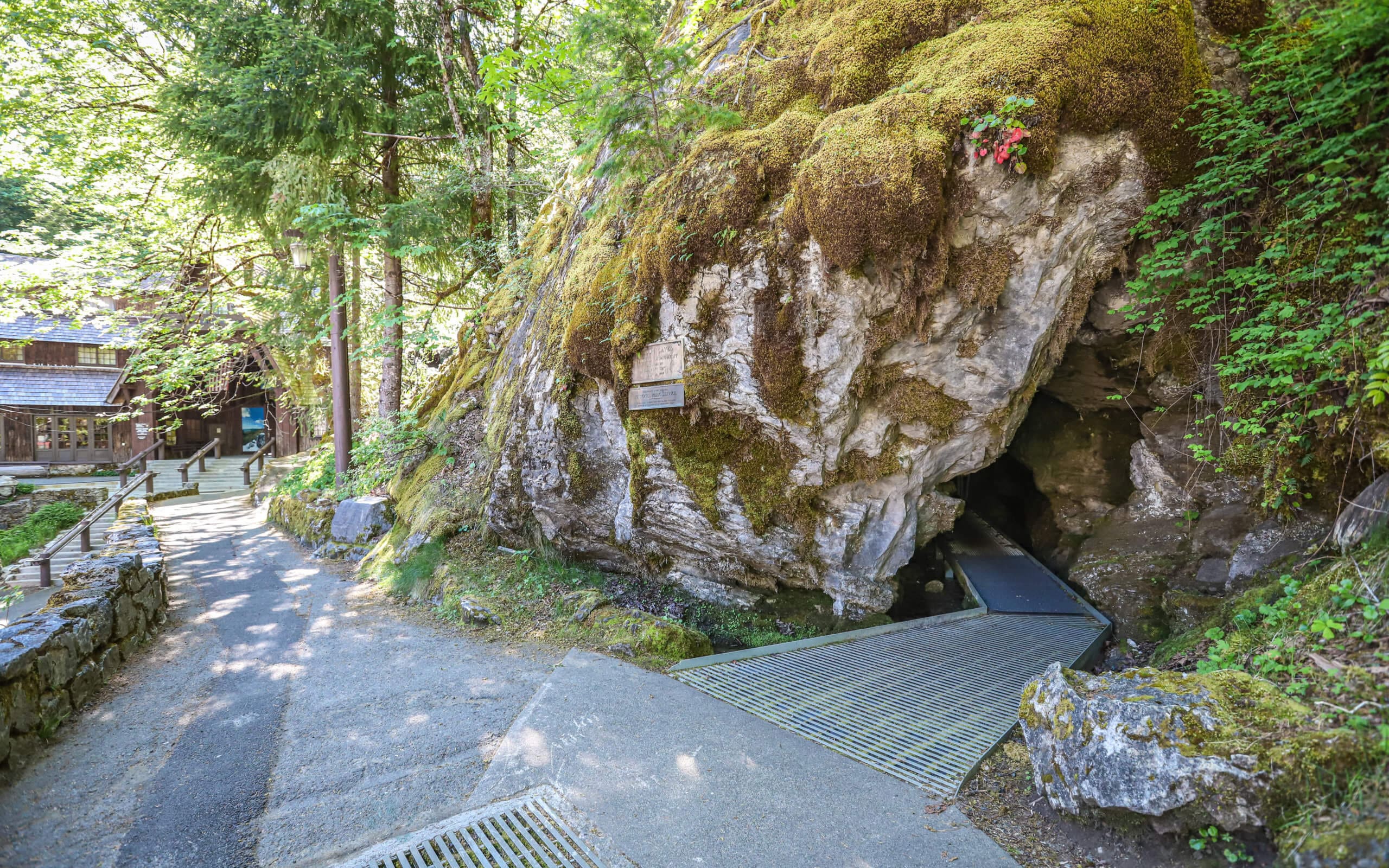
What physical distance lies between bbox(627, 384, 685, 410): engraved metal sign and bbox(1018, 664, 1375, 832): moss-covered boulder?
372cm

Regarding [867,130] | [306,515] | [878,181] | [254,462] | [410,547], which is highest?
[867,130]

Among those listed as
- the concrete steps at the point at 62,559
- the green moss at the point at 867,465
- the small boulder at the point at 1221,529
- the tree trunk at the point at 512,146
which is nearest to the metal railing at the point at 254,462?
the concrete steps at the point at 62,559

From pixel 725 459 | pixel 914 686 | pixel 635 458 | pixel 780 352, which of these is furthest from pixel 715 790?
pixel 635 458

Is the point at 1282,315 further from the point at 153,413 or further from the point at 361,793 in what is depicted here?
the point at 153,413

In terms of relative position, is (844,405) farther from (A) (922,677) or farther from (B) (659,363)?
(A) (922,677)

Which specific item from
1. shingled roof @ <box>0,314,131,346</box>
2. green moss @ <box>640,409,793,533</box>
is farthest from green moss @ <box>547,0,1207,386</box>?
shingled roof @ <box>0,314,131,346</box>

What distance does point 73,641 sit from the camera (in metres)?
4.63

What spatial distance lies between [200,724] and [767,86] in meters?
7.22

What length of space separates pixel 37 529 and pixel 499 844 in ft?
61.8

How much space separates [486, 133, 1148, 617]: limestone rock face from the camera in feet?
14.5

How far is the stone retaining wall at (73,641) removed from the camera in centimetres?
380

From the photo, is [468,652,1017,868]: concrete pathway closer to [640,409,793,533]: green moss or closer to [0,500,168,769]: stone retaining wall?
[640,409,793,533]: green moss

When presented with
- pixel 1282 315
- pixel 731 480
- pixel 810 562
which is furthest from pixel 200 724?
pixel 1282 315

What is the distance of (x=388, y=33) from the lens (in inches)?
398
